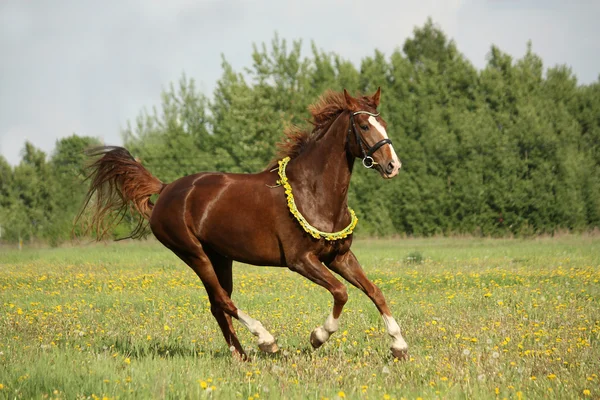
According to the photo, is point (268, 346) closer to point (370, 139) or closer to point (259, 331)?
point (259, 331)

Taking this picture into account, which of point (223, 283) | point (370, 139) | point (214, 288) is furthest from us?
point (223, 283)

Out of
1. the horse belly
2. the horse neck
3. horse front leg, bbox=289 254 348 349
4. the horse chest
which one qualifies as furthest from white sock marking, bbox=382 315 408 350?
the horse belly

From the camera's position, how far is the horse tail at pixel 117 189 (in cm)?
925

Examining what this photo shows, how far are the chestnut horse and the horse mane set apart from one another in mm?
11

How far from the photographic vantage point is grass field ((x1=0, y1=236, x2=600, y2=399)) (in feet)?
18.9

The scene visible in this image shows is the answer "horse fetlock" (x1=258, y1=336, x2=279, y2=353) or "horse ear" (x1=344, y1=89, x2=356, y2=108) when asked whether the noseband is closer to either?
"horse ear" (x1=344, y1=89, x2=356, y2=108)

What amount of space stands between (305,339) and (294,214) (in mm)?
1697

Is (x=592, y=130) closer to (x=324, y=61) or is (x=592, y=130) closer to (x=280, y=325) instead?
(x=324, y=61)

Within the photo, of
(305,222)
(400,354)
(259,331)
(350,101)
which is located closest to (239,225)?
(305,222)

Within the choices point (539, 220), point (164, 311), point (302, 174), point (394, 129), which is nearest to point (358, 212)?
point (394, 129)

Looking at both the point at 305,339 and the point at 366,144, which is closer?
the point at 366,144

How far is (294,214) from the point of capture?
24.5ft

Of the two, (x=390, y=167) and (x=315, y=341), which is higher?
(x=390, y=167)

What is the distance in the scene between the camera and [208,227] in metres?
8.01
